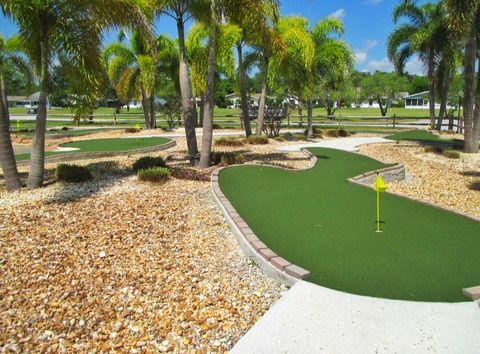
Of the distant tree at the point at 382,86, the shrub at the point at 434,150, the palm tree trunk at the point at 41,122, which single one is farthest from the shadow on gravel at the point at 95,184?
the distant tree at the point at 382,86

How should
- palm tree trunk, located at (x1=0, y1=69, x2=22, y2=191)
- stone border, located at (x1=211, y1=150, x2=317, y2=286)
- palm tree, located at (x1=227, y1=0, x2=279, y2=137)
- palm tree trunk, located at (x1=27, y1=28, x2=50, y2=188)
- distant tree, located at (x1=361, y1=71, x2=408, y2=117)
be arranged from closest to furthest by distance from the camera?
stone border, located at (x1=211, y1=150, x2=317, y2=286) → palm tree trunk, located at (x1=0, y1=69, x2=22, y2=191) → palm tree trunk, located at (x1=27, y1=28, x2=50, y2=188) → palm tree, located at (x1=227, y1=0, x2=279, y2=137) → distant tree, located at (x1=361, y1=71, x2=408, y2=117)

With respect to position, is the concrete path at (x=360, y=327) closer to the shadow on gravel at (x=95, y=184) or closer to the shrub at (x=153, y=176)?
the shadow on gravel at (x=95, y=184)

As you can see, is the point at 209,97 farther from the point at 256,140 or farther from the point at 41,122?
the point at 256,140

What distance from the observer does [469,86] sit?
14.4 metres

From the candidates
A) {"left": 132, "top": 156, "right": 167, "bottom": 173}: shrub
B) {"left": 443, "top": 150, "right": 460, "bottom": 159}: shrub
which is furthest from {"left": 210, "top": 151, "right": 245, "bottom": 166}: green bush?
{"left": 443, "top": 150, "right": 460, "bottom": 159}: shrub

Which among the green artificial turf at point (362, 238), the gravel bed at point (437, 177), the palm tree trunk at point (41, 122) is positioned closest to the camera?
the green artificial turf at point (362, 238)

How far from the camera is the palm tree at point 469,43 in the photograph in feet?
40.6

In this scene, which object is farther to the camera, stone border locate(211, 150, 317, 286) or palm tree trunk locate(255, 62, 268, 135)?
palm tree trunk locate(255, 62, 268, 135)

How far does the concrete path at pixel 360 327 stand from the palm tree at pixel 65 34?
6.74 meters

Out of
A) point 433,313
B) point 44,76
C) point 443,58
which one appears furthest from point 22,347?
point 443,58

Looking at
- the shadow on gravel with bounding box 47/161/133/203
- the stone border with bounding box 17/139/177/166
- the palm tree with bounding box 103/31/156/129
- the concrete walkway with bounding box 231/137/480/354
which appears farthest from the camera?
the palm tree with bounding box 103/31/156/129

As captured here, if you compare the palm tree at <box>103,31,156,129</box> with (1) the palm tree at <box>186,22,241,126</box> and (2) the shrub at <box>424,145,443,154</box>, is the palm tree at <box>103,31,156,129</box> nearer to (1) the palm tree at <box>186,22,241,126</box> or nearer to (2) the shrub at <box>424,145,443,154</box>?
(1) the palm tree at <box>186,22,241,126</box>

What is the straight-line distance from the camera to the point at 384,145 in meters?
17.8

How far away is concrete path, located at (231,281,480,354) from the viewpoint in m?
3.27
